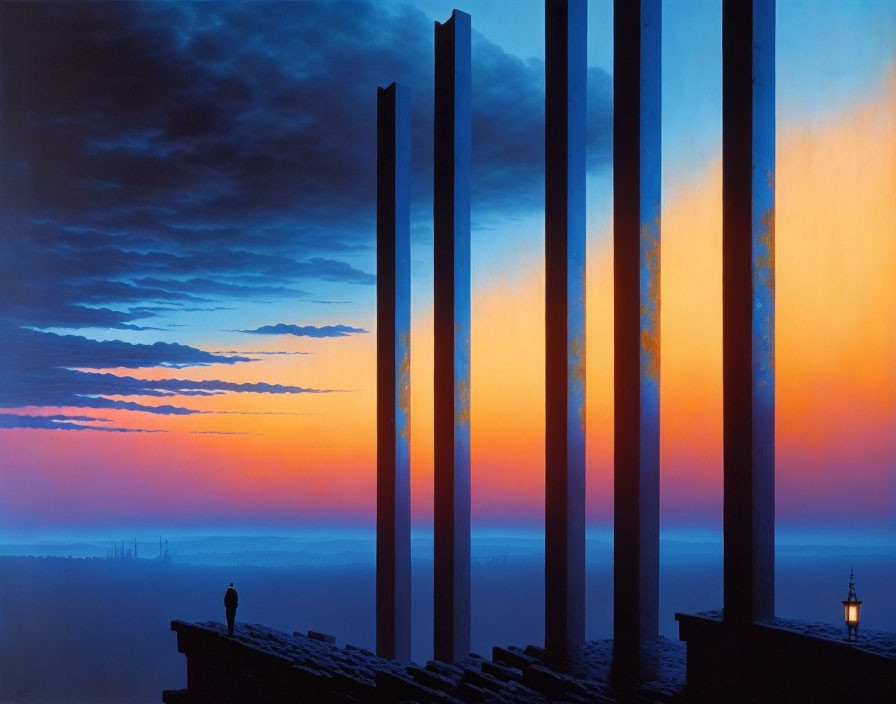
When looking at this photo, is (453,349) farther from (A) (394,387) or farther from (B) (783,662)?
(B) (783,662)

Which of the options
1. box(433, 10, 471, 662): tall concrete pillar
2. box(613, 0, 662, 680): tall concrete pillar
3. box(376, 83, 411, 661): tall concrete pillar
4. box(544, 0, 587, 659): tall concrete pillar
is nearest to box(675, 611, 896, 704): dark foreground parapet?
box(613, 0, 662, 680): tall concrete pillar

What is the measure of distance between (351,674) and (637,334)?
498 centimetres

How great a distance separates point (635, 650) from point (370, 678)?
9.70 feet

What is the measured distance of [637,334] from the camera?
39.0 ft

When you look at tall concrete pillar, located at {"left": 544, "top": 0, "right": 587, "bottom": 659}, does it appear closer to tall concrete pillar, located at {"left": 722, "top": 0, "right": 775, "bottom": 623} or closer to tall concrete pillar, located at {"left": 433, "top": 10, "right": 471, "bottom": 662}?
tall concrete pillar, located at {"left": 433, "top": 10, "right": 471, "bottom": 662}

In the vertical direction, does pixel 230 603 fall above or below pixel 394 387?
below

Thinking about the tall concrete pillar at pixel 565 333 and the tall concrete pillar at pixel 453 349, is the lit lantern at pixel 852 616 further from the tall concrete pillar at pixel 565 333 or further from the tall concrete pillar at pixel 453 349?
the tall concrete pillar at pixel 453 349

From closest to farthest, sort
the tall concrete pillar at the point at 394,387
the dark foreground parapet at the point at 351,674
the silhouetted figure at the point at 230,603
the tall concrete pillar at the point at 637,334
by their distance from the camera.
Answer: the dark foreground parapet at the point at 351,674 < the tall concrete pillar at the point at 637,334 < the silhouetted figure at the point at 230,603 < the tall concrete pillar at the point at 394,387

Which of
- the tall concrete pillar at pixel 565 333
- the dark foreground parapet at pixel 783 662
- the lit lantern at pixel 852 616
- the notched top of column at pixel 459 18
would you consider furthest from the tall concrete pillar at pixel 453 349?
the lit lantern at pixel 852 616

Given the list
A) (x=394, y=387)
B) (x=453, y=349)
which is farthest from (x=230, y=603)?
(x=453, y=349)

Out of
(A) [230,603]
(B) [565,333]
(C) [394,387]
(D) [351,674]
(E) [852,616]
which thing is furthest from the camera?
(C) [394,387]

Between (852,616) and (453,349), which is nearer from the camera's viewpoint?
(852,616)

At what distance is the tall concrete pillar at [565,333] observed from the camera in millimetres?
13141

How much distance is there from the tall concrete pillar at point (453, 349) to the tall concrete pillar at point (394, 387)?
1390 millimetres
